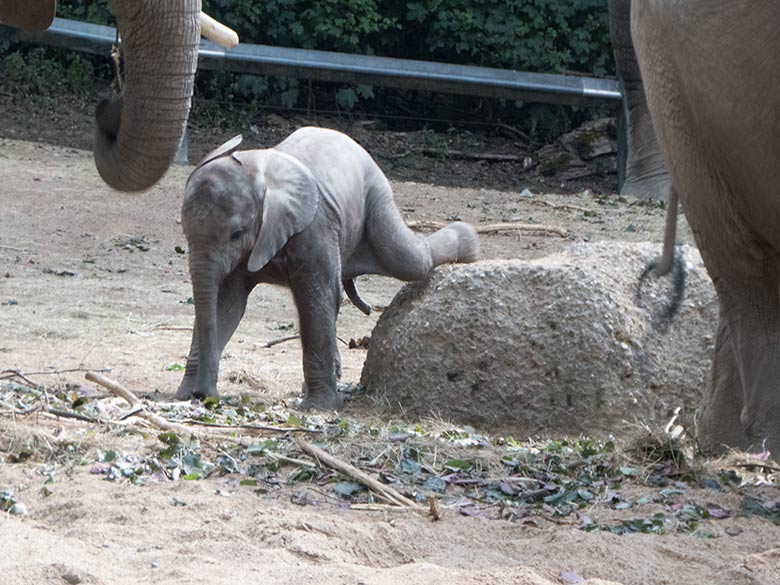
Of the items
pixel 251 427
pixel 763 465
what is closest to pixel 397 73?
pixel 251 427

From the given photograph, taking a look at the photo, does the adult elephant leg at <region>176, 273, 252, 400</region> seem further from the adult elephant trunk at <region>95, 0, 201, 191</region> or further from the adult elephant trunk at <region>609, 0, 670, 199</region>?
the adult elephant trunk at <region>609, 0, 670, 199</region>

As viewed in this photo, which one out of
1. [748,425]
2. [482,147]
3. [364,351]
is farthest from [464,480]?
[482,147]

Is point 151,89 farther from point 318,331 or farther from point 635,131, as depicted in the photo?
point 635,131

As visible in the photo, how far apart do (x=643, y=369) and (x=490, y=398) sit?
0.70m

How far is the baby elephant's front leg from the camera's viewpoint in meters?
6.17

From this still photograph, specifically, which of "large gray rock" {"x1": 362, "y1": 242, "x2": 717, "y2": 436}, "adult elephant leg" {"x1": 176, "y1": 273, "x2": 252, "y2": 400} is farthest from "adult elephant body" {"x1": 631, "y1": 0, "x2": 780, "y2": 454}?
"adult elephant leg" {"x1": 176, "y1": 273, "x2": 252, "y2": 400}

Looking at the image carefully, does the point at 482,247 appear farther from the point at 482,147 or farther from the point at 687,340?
the point at 482,147

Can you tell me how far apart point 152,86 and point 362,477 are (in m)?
1.24

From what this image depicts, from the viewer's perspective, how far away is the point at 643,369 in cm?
610

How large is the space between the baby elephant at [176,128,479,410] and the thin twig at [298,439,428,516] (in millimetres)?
1766

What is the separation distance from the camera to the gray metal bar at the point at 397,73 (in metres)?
13.8

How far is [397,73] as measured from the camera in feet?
46.5

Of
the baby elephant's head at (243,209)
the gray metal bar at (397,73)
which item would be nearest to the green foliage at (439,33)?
the gray metal bar at (397,73)

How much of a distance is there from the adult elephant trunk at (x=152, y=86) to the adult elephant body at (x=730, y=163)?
1.33 meters
